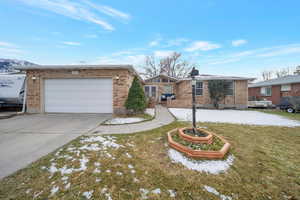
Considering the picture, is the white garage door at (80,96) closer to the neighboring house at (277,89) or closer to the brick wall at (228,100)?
the brick wall at (228,100)

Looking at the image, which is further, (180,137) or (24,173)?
(180,137)

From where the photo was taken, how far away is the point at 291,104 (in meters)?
9.79

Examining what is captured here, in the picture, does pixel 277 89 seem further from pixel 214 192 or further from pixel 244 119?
pixel 214 192

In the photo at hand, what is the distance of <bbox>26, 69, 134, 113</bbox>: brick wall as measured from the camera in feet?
25.0

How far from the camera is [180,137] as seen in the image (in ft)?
11.4

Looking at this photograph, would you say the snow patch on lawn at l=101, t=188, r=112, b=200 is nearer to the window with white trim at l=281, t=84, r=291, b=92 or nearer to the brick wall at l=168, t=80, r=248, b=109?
the brick wall at l=168, t=80, r=248, b=109

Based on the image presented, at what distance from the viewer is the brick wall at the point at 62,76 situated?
7609mm

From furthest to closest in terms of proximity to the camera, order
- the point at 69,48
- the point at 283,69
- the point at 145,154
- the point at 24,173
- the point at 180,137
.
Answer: the point at 283,69, the point at 69,48, the point at 180,137, the point at 145,154, the point at 24,173

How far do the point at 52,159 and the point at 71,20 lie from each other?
30.2 ft

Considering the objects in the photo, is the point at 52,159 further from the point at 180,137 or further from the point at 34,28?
the point at 34,28

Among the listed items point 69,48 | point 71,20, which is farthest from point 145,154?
point 69,48

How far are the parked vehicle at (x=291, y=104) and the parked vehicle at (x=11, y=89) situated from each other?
2040cm

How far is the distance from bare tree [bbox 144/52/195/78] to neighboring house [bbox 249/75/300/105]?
1225cm

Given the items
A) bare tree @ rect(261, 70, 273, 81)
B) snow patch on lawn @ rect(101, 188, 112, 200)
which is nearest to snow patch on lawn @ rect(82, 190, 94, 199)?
snow patch on lawn @ rect(101, 188, 112, 200)
